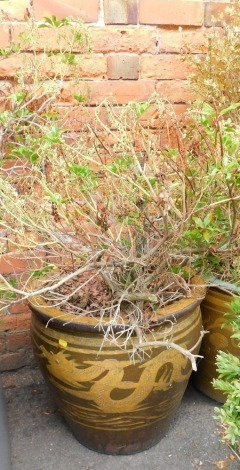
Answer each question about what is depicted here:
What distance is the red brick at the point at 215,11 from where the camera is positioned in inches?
84.9

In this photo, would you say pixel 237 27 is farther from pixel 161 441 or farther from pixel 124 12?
pixel 161 441

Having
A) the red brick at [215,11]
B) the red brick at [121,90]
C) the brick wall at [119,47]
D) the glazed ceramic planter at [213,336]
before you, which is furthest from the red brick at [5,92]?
the glazed ceramic planter at [213,336]

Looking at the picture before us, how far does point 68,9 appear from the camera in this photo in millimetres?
1953

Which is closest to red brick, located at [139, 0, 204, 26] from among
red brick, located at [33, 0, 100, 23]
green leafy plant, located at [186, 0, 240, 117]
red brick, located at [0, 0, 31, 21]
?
green leafy plant, located at [186, 0, 240, 117]

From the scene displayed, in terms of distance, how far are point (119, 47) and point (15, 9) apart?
1.54 feet

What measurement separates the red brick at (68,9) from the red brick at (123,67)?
0.18 m

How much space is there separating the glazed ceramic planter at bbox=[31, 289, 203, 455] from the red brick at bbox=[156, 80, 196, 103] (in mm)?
1002

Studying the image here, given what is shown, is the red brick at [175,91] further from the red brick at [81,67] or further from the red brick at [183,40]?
the red brick at [81,67]

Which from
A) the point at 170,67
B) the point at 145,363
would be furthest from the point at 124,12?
the point at 145,363

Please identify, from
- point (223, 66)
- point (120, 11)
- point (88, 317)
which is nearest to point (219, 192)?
point (88, 317)

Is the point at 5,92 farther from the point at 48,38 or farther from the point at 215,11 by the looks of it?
the point at 215,11

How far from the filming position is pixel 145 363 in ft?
5.10

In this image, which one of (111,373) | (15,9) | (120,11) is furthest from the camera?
(120,11)

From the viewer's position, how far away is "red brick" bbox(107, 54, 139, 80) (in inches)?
81.5
